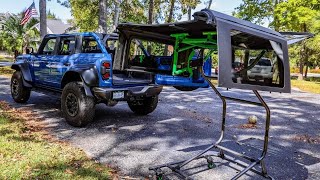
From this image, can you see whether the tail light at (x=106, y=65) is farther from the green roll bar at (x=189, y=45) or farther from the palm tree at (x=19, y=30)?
the palm tree at (x=19, y=30)

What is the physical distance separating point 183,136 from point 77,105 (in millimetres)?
2100

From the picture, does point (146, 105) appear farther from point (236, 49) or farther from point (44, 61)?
point (236, 49)

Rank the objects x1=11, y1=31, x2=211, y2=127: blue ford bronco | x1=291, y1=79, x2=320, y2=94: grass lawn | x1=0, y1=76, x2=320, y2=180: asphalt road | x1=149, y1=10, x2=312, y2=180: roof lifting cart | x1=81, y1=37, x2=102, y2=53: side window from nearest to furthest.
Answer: x1=149, y1=10, x2=312, y2=180: roof lifting cart, x1=0, y1=76, x2=320, y2=180: asphalt road, x1=11, y1=31, x2=211, y2=127: blue ford bronco, x1=81, y1=37, x2=102, y2=53: side window, x1=291, y1=79, x2=320, y2=94: grass lawn

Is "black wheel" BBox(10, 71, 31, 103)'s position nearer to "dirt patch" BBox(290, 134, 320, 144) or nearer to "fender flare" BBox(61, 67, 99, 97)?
"fender flare" BBox(61, 67, 99, 97)

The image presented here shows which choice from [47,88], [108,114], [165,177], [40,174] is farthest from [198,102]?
[40,174]

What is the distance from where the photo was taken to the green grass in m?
3.55

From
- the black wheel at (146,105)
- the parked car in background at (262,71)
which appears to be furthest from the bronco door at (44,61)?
the parked car in background at (262,71)

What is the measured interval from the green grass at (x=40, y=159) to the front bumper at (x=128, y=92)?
1135mm

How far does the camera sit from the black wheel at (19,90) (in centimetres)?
765

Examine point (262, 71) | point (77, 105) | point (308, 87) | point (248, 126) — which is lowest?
point (248, 126)

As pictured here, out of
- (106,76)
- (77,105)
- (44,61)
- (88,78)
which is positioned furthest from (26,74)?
(106,76)

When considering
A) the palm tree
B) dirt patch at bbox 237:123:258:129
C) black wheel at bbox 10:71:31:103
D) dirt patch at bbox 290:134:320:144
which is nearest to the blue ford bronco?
black wheel at bbox 10:71:31:103

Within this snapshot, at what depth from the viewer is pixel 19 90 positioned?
303 inches

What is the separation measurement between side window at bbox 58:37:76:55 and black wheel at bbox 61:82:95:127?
0.86m
